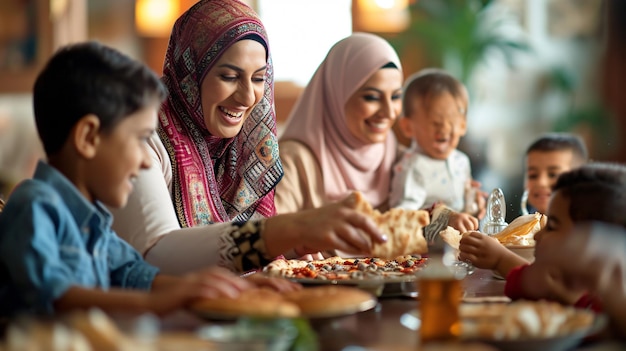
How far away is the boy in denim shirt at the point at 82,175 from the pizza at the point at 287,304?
14cm

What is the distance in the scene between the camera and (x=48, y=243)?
1556 millimetres

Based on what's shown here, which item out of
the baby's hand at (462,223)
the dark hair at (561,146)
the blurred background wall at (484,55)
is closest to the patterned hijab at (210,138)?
the baby's hand at (462,223)

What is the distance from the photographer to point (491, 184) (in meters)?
7.52

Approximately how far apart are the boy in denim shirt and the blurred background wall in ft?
19.4

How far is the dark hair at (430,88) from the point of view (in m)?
4.53

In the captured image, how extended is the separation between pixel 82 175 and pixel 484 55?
6228mm

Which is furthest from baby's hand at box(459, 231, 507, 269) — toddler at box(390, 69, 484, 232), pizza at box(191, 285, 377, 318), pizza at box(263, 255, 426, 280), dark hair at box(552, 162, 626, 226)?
toddler at box(390, 69, 484, 232)

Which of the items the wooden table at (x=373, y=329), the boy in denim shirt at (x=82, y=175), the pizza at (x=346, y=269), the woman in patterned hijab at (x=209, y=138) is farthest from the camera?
the woman in patterned hijab at (x=209, y=138)

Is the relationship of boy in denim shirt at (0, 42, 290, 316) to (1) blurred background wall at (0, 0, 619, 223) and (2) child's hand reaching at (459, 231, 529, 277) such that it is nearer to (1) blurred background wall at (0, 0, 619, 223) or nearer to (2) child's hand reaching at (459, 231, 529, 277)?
(2) child's hand reaching at (459, 231, 529, 277)

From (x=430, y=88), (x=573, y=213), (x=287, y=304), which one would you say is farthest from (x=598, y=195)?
(x=430, y=88)

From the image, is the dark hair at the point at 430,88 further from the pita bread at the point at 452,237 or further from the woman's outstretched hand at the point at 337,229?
the woman's outstretched hand at the point at 337,229

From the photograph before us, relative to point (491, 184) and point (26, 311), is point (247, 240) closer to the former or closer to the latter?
point (26, 311)

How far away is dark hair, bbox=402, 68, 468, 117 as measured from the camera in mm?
4531

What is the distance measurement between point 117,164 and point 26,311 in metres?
0.34
